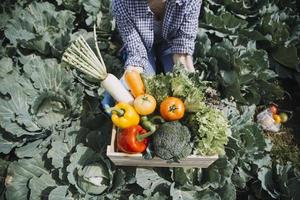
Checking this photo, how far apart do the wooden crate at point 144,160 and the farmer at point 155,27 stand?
37.8 inches

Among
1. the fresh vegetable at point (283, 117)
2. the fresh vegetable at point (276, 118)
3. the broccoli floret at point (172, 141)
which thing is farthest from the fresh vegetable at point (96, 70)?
the fresh vegetable at point (283, 117)

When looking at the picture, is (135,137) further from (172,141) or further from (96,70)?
(96,70)

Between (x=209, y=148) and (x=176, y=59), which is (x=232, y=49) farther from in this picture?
(x=209, y=148)

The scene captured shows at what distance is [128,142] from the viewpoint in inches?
105

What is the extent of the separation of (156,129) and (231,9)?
7.99 ft

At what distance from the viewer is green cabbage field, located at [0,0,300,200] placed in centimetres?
326

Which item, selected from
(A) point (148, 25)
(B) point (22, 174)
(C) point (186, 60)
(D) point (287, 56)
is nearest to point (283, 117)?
(D) point (287, 56)

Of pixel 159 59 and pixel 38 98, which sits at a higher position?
pixel 159 59

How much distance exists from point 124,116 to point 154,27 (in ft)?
4.09

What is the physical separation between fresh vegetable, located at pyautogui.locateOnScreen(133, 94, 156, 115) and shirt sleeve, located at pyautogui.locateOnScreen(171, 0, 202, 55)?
0.93 metres

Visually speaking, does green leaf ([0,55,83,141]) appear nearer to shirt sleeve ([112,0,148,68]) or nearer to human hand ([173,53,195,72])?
shirt sleeve ([112,0,148,68])

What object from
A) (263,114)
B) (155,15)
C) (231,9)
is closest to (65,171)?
(155,15)

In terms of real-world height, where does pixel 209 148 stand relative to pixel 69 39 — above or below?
below

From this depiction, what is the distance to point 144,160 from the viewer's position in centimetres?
293
